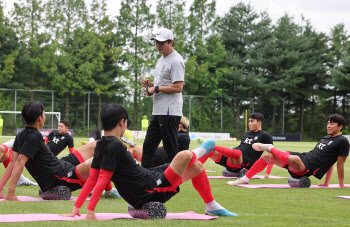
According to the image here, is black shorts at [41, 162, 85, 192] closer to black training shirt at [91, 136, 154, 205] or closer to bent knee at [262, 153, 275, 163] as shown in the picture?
black training shirt at [91, 136, 154, 205]

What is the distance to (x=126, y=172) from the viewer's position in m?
4.98

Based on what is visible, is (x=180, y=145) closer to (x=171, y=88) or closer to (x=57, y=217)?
(x=171, y=88)

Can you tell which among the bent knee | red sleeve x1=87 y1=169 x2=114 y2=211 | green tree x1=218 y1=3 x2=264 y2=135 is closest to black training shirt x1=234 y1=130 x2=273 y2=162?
the bent knee

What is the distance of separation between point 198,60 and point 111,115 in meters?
51.4

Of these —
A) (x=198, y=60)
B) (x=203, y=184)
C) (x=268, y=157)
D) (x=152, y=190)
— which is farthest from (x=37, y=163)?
(x=198, y=60)

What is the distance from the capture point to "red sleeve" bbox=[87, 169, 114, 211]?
4711 millimetres

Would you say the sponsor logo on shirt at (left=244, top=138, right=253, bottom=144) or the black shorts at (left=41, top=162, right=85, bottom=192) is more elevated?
the sponsor logo on shirt at (left=244, top=138, right=253, bottom=144)

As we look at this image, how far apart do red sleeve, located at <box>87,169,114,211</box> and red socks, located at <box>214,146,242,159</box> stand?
17.3 ft

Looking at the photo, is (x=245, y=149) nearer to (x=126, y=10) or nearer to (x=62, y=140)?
(x=62, y=140)

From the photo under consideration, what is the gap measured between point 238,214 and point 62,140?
7.59 m

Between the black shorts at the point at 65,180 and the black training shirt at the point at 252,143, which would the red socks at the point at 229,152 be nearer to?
the black training shirt at the point at 252,143

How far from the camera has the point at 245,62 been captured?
56750mm

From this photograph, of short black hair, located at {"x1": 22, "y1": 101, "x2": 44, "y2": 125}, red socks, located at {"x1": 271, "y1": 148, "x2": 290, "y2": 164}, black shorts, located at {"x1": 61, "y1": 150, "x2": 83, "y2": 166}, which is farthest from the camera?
red socks, located at {"x1": 271, "y1": 148, "x2": 290, "y2": 164}

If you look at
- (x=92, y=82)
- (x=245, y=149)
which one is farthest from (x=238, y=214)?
(x=92, y=82)
